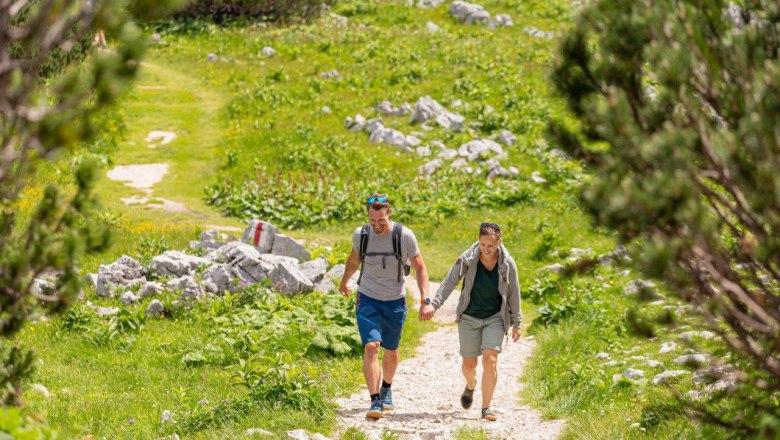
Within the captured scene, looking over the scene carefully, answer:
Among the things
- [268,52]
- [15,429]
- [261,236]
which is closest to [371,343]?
[15,429]

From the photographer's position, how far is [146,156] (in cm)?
2652

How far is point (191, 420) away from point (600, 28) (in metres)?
6.29

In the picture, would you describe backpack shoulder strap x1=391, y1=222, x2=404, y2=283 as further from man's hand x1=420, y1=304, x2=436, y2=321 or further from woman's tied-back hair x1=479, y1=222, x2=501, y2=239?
woman's tied-back hair x1=479, y1=222, x2=501, y2=239

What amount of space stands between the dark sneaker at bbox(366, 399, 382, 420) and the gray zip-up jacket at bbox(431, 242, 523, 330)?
1.31 m

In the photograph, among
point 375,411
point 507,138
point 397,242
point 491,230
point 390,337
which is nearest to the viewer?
point 491,230

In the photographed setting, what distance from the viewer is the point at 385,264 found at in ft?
33.0

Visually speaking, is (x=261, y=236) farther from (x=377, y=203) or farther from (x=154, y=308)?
(x=377, y=203)

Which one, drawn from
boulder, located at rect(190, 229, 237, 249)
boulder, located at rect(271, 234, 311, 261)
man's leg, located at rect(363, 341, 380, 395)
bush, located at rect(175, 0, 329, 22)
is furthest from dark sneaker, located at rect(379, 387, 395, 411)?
bush, located at rect(175, 0, 329, 22)

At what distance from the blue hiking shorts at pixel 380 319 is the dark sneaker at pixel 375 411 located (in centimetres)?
70

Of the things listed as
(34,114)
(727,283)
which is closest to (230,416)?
(34,114)

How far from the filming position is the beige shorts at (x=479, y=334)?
32.7ft

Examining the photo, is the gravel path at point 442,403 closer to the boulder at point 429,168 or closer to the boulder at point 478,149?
the boulder at point 429,168

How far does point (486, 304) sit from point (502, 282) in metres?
0.36

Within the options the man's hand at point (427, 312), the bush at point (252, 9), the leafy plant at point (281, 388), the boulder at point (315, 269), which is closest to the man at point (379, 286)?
the man's hand at point (427, 312)
